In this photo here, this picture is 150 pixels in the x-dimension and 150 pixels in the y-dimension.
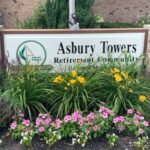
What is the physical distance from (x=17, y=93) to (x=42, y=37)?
3.89 ft

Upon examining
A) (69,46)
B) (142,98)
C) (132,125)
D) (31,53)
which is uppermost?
(69,46)

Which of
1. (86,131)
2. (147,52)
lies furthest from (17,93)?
(147,52)

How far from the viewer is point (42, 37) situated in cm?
Result: 537

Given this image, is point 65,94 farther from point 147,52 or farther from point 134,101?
point 147,52

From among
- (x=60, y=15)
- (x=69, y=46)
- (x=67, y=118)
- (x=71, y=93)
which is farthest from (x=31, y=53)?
(x=67, y=118)

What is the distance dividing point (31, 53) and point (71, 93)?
1.20 meters

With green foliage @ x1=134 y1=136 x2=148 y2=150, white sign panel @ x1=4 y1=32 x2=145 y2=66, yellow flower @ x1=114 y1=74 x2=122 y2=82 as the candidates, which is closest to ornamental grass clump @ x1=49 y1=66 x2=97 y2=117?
yellow flower @ x1=114 y1=74 x2=122 y2=82

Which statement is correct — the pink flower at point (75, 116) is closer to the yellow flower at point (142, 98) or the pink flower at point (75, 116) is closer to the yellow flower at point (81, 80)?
the yellow flower at point (81, 80)

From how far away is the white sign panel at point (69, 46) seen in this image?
211 inches

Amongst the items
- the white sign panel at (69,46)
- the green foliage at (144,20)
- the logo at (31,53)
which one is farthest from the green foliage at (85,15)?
the green foliage at (144,20)

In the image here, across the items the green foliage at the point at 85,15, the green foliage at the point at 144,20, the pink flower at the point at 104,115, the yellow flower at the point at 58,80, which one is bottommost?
the pink flower at the point at 104,115

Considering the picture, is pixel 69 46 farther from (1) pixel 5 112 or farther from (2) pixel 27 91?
(1) pixel 5 112

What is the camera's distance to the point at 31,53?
5422 mm

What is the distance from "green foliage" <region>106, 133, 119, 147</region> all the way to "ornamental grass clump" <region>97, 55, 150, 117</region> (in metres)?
0.41
